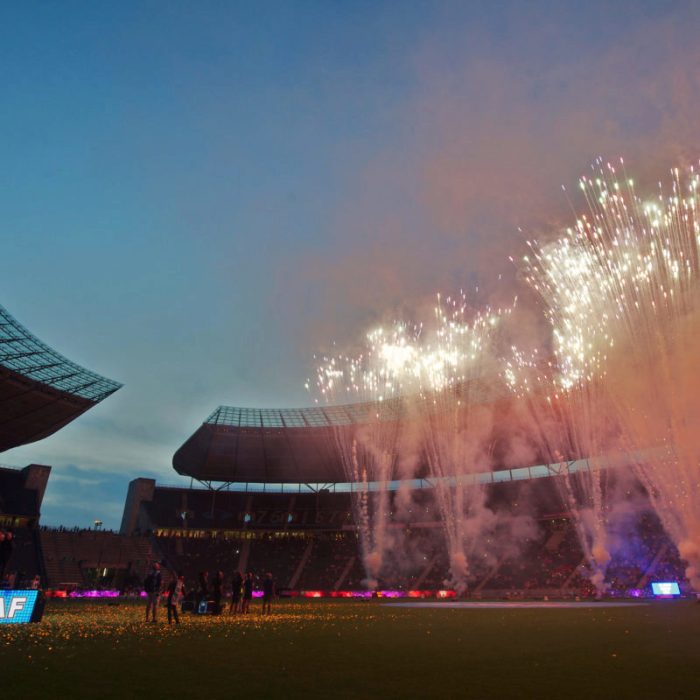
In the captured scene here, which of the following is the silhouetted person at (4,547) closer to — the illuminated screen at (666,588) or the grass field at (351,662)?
the grass field at (351,662)

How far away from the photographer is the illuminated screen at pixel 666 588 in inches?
1548

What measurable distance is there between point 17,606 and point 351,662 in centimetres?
1140

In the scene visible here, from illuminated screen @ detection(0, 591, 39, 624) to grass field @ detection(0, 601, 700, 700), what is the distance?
0.69m

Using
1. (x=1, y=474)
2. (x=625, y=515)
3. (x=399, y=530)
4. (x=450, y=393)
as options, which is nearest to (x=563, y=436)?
(x=625, y=515)

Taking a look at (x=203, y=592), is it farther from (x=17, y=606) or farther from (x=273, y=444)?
(x=273, y=444)

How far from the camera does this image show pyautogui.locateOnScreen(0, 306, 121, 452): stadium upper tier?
42.8 meters

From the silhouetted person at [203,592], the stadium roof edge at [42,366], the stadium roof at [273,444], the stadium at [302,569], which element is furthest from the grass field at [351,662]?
the stadium roof at [273,444]

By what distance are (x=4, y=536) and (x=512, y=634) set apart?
14.9 meters

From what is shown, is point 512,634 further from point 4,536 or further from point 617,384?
point 617,384

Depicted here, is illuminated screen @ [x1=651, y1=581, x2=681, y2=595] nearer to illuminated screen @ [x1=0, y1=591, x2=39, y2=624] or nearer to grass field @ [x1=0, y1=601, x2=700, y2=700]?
grass field @ [x1=0, y1=601, x2=700, y2=700]

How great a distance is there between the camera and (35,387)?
4503 cm

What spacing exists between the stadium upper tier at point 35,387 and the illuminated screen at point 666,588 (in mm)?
47452

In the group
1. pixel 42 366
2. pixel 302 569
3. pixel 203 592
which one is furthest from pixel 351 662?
pixel 302 569

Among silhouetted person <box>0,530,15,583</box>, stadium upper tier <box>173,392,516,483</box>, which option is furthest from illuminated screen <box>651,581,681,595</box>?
silhouetted person <box>0,530,15,583</box>
